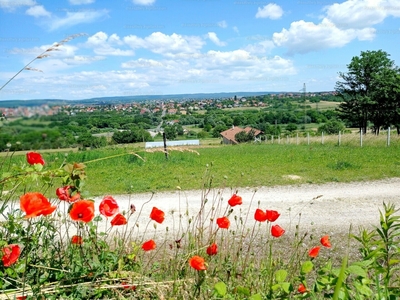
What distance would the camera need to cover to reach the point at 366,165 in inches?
488

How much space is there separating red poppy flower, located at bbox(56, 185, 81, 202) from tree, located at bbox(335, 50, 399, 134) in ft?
148

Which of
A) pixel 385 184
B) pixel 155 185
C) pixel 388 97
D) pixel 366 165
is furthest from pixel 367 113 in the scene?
pixel 155 185

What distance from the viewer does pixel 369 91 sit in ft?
146

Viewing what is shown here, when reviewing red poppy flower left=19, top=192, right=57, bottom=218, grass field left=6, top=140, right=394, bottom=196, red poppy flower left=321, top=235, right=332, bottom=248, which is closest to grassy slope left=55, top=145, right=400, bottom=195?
grass field left=6, top=140, right=394, bottom=196

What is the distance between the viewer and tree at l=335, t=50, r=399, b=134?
141ft

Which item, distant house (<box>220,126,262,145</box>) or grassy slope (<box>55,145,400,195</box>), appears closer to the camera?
grassy slope (<box>55,145,400,195</box>)

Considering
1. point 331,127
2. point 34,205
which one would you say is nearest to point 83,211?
point 34,205

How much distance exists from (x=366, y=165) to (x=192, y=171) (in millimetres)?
6054

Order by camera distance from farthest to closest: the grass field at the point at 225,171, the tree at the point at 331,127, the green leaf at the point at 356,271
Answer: the tree at the point at 331,127, the grass field at the point at 225,171, the green leaf at the point at 356,271

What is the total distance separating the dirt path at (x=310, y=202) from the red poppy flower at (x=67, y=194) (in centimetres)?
366

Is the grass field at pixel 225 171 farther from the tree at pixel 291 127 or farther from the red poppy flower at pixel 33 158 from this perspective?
the tree at pixel 291 127

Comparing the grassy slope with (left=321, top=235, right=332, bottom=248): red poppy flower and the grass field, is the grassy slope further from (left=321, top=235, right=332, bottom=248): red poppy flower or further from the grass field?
(left=321, top=235, right=332, bottom=248): red poppy flower

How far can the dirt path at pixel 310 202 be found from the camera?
6527 millimetres

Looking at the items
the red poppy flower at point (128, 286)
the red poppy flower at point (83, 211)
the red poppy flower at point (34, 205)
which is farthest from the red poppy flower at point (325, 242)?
the red poppy flower at point (34, 205)
